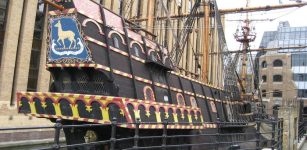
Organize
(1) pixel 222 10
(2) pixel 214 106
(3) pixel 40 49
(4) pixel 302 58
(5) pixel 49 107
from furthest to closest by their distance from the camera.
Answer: (4) pixel 302 58
(1) pixel 222 10
(3) pixel 40 49
(2) pixel 214 106
(5) pixel 49 107

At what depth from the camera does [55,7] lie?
841 centimetres

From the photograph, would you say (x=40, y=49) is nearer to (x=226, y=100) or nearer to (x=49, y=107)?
(x=226, y=100)

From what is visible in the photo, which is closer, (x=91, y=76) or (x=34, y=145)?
(x=91, y=76)

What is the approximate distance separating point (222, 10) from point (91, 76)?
19.0m

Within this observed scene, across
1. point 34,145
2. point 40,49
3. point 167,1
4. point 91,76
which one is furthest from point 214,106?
point 167,1

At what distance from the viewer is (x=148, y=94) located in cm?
933

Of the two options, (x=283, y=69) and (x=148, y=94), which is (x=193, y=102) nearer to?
(x=148, y=94)

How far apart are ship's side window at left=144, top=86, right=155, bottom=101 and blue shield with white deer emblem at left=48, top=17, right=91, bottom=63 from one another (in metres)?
1.92

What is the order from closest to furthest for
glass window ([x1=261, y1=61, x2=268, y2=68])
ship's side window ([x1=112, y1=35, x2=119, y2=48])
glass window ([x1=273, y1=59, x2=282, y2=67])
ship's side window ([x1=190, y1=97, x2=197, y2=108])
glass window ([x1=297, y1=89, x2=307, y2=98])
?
ship's side window ([x1=112, y1=35, x2=119, y2=48])
ship's side window ([x1=190, y1=97, x2=197, y2=108])
glass window ([x1=273, y1=59, x2=282, y2=67])
glass window ([x1=261, y1=61, x2=268, y2=68])
glass window ([x1=297, y1=89, x2=307, y2=98])

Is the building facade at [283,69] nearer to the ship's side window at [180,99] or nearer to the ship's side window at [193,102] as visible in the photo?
the ship's side window at [193,102]

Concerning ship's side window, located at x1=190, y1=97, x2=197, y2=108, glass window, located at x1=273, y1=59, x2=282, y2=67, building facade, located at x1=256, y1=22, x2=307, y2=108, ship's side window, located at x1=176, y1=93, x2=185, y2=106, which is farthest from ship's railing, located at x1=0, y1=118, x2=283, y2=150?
glass window, located at x1=273, y1=59, x2=282, y2=67

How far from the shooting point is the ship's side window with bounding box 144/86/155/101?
922 centimetres

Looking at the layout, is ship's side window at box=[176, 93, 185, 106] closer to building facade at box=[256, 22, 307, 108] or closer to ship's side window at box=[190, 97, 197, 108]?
ship's side window at box=[190, 97, 197, 108]

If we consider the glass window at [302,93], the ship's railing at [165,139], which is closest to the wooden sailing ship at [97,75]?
the ship's railing at [165,139]
